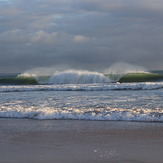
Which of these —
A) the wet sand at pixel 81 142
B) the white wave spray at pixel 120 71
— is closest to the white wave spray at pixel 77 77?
the white wave spray at pixel 120 71

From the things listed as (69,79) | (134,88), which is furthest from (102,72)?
(134,88)

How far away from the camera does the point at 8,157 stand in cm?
437

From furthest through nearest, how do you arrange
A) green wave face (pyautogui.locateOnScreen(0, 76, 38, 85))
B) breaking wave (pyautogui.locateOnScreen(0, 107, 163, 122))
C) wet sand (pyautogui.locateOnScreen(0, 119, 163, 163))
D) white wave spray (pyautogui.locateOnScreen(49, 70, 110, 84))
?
green wave face (pyautogui.locateOnScreen(0, 76, 38, 85)) < white wave spray (pyautogui.locateOnScreen(49, 70, 110, 84)) < breaking wave (pyautogui.locateOnScreen(0, 107, 163, 122)) < wet sand (pyautogui.locateOnScreen(0, 119, 163, 163))

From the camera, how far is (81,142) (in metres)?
5.14

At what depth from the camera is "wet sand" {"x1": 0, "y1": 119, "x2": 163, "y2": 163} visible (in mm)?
4250

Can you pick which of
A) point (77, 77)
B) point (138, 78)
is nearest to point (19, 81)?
point (77, 77)

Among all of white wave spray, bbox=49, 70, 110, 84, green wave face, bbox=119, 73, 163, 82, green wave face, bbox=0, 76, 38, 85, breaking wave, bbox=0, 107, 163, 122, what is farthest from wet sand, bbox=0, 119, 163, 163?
green wave face, bbox=0, 76, 38, 85

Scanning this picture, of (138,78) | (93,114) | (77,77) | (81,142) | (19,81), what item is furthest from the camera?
(19,81)

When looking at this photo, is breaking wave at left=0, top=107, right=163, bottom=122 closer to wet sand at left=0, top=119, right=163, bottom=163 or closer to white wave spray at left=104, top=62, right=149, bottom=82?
wet sand at left=0, top=119, right=163, bottom=163

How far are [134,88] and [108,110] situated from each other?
941cm

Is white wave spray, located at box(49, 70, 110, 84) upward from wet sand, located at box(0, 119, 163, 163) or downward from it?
upward

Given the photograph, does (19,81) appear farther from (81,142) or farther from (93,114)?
(81,142)

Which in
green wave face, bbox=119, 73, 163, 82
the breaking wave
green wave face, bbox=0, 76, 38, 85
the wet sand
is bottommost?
the wet sand

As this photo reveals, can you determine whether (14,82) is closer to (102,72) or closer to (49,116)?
(102,72)
